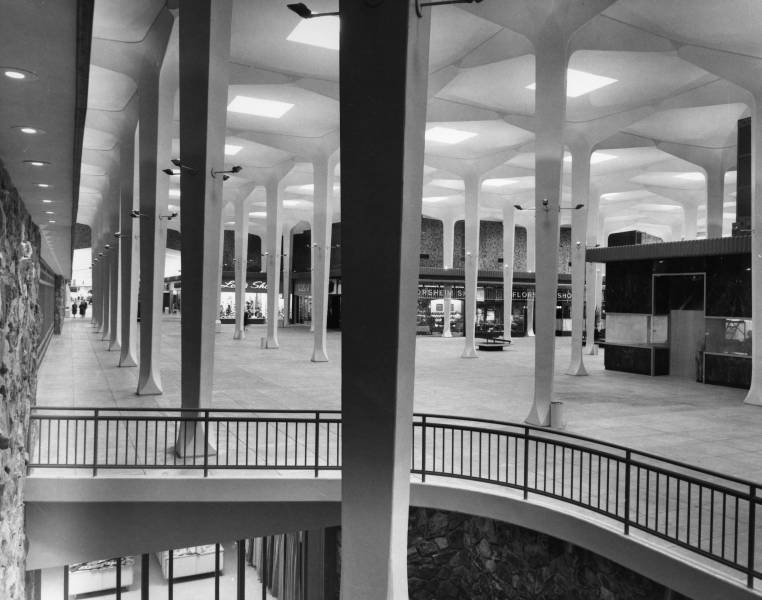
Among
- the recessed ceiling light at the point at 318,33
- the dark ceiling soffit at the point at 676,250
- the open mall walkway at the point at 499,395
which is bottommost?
the open mall walkway at the point at 499,395

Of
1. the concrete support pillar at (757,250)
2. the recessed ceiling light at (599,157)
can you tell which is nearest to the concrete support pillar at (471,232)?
the recessed ceiling light at (599,157)

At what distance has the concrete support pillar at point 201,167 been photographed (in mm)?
11578

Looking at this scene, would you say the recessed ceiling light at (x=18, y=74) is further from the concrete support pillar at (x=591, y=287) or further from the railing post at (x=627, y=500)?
the concrete support pillar at (x=591, y=287)

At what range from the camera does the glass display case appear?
21031mm

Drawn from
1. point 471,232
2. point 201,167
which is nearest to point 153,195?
point 201,167

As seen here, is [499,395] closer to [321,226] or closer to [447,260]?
[321,226]

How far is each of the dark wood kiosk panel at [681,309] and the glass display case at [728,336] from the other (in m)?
0.03

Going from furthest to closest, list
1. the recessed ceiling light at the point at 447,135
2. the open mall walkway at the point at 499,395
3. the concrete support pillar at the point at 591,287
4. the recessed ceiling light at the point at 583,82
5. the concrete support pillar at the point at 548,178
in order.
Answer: the concrete support pillar at the point at 591,287 < the recessed ceiling light at the point at 447,135 < the recessed ceiling light at the point at 583,82 < the concrete support pillar at the point at 548,178 < the open mall walkway at the point at 499,395

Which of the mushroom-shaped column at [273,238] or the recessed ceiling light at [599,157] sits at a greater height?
the recessed ceiling light at [599,157]

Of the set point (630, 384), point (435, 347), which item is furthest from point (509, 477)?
point (435, 347)

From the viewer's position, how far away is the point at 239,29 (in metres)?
17.1

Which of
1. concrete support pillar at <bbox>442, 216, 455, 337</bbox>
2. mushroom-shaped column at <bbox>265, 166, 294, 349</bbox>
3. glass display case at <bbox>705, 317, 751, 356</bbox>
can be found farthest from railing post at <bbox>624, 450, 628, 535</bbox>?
concrete support pillar at <bbox>442, 216, 455, 337</bbox>

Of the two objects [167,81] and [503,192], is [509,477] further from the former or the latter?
[503,192]

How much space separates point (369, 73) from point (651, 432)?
1070 cm
